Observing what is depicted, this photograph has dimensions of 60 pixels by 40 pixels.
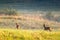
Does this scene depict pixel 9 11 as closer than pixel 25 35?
No

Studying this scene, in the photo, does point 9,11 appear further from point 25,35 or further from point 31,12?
point 25,35

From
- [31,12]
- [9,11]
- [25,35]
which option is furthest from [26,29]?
[9,11]

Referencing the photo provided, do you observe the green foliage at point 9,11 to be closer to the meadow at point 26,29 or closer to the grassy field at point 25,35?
the meadow at point 26,29

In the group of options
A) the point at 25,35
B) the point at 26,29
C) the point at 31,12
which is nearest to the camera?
the point at 25,35

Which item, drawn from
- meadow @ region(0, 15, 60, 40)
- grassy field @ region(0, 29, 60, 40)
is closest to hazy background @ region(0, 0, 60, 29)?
meadow @ region(0, 15, 60, 40)

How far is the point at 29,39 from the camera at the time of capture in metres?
6.22

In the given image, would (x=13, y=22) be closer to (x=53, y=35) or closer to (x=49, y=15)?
(x=49, y=15)

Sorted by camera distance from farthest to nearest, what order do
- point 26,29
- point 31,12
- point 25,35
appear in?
point 31,12 → point 26,29 → point 25,35

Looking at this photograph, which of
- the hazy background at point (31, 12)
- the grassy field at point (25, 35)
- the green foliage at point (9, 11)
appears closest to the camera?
the grassy field at point (25, 35)

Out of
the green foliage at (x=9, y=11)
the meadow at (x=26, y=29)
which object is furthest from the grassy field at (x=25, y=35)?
the green foliage at (x=9, y=11)

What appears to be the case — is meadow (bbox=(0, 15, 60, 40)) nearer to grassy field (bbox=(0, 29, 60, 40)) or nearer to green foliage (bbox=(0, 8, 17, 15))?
grassy field (bbox=(0, 29, 60, 40))

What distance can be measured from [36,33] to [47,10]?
3.08 meters

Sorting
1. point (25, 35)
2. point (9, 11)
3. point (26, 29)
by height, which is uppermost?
point (9, 11)

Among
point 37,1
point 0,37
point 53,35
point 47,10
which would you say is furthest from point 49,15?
point 0,37
